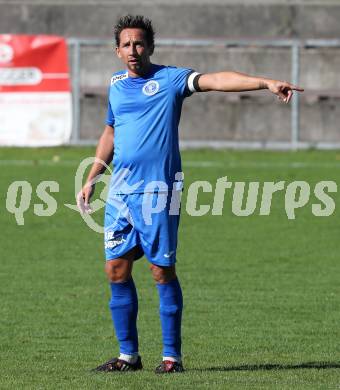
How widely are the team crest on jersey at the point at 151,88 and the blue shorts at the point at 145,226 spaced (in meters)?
0.55

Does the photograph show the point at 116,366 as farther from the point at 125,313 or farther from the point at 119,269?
the point at 119,269

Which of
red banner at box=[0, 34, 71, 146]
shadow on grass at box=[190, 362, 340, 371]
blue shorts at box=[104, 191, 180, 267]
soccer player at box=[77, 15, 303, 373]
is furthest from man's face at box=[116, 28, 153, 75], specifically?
red banner at box=[0, 34, 71, 146]

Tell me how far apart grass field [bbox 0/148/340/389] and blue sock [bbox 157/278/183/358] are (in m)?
0.18

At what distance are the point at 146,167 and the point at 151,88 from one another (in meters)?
0.43

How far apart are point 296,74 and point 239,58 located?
42.6 inches

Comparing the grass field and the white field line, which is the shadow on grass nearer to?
the grass field

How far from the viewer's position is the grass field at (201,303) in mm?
7305

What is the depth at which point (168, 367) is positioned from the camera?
23.8 feet

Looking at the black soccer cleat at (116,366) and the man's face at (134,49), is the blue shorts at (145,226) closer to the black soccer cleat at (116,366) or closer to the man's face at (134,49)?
the black soccer cleat at (116,366)

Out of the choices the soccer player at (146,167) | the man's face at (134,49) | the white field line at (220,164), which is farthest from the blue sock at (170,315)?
the white field line at (220,164)

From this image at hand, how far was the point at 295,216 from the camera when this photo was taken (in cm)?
1480

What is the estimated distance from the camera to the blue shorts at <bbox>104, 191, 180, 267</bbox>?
7.15 meters

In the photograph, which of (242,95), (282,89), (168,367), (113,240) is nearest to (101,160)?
(113,240)

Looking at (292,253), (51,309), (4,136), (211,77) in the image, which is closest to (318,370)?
(211,77)
